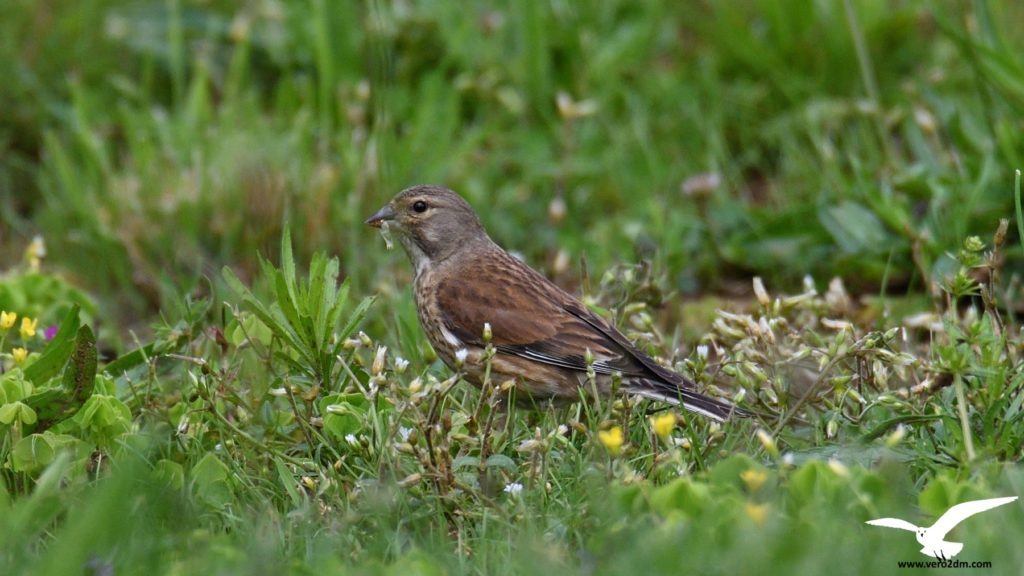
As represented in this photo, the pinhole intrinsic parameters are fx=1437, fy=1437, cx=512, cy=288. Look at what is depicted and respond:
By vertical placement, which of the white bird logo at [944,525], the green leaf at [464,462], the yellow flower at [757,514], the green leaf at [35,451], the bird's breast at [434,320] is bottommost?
the bird's breast at [434,320]

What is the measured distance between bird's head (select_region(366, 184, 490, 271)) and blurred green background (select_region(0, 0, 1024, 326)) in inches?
22.1

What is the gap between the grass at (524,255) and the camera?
141 inches

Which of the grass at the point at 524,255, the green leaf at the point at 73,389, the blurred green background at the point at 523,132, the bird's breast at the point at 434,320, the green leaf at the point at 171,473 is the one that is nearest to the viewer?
the grass at the point at 524,255

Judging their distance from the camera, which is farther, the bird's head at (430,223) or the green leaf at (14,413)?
the bird's head at (430,223)

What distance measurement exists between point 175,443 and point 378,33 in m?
2.81

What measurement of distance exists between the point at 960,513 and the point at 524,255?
3.96 metres

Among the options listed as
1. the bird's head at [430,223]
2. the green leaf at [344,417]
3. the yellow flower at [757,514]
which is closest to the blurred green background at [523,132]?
the bird's head at [430,223]

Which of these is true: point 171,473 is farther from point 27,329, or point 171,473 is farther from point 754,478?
point 754,478

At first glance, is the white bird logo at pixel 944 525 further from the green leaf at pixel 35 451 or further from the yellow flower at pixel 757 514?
the green leaf at pixel 35 451

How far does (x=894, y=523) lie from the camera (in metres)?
3.41

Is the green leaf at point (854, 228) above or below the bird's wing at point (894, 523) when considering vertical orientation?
below

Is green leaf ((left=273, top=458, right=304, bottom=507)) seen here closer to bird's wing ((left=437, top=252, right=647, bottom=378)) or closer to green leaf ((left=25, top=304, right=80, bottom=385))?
green leaf ((left=25, top=304, right=80, bottom=385))

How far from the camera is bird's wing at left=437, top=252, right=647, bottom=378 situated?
4.88m

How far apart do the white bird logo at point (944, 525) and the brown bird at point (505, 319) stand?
1004 millimetres
